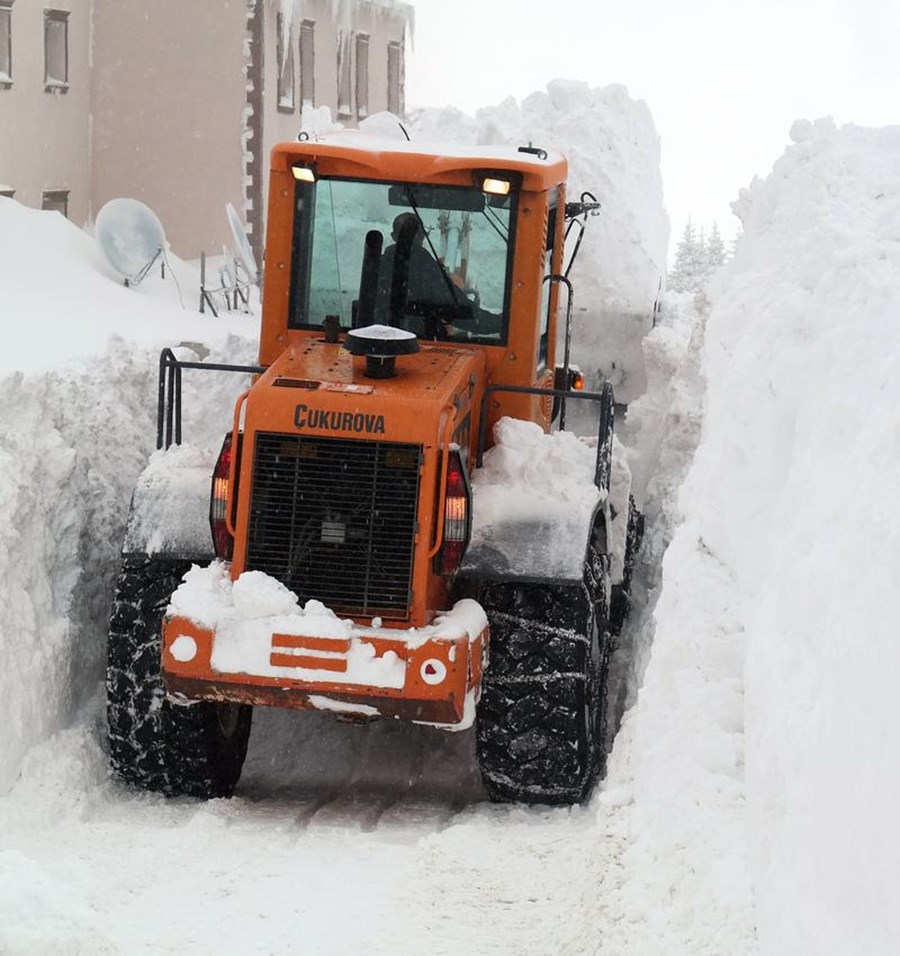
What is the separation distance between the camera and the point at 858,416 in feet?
16.9

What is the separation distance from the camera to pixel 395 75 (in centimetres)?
3194

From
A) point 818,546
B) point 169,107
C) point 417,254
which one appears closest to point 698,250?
point 169,107

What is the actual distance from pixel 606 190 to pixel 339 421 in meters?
8.17

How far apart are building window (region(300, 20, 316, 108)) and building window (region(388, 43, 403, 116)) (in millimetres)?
3774

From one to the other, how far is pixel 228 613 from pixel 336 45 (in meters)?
23.8

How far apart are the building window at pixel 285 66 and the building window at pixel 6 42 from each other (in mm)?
5049

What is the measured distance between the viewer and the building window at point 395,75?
31.7m

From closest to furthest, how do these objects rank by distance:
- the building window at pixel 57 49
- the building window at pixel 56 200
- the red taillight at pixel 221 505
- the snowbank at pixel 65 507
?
the red taillight at pixel 221 505
the snowbank at pixel 65 507
the building window at pixel 56 200
the building window at pixel 57 49

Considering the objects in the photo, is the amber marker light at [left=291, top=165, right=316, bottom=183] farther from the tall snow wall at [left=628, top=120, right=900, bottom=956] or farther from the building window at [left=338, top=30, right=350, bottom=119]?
the building window at [left=338, top=30, right=350, bottom=119]

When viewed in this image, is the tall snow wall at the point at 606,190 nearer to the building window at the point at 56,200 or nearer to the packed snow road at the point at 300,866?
the packed snow road at the point at 300,866

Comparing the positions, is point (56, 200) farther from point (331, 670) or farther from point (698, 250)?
point (331, 670)

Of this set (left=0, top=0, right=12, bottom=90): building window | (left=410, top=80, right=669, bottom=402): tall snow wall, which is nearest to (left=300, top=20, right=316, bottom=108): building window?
(left=0, top=0, right=12, bottom=90): building window

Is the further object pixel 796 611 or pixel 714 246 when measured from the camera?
pixel 714 246

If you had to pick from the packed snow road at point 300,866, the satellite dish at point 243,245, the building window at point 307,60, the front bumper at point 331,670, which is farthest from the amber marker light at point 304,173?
the building window at point 307,60
